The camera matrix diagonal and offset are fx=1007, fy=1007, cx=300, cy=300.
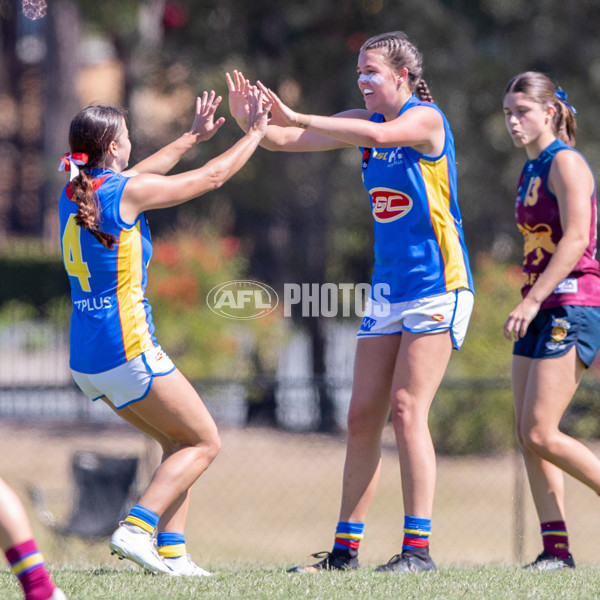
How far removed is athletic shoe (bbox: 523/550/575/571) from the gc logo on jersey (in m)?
1.75

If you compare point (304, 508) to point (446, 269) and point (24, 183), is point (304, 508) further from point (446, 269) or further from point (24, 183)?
point (24, 183)

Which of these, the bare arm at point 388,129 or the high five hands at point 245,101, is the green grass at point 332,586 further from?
the high five hands at point 245,101

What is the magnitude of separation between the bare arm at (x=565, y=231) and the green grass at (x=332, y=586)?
3.50 ft

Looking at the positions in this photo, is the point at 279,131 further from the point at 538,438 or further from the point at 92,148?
the point at 538,438

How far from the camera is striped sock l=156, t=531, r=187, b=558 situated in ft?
14.6

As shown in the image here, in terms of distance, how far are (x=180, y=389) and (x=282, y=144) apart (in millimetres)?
1372

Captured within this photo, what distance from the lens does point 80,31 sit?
18.6m

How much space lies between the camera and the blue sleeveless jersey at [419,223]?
4.49 meters

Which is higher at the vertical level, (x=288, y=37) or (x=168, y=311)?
(x=288, y=37)

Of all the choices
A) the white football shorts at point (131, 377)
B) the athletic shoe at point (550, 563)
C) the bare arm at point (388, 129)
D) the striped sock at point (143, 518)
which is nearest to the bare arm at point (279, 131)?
the bare arm at point (388, 129)

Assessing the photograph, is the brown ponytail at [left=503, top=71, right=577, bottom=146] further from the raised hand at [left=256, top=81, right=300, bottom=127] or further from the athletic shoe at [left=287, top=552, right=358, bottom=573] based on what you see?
the athletic shoe at [left=287, top=552, right=358, bottom=573]

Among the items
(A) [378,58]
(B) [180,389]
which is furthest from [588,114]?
(B) [180,389]

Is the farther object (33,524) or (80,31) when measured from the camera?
(80,31)

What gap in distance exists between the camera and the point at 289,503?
10320mm
